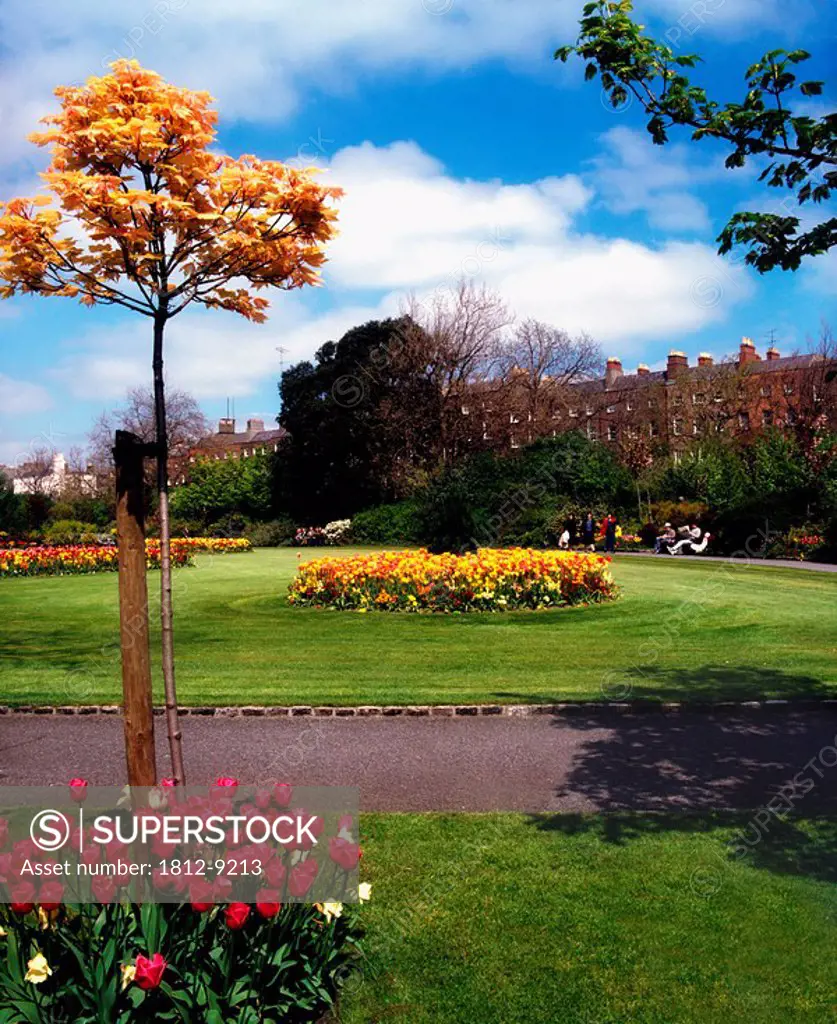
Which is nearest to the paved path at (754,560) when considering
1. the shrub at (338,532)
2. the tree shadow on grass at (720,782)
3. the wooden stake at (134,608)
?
the shrub at (338,532)

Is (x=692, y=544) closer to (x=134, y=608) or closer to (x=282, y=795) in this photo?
(x=282, y=795)

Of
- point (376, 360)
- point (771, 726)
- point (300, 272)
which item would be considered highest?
point (376, 360)

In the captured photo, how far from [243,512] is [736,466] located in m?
28.3

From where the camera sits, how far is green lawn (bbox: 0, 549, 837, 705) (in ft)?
33.0

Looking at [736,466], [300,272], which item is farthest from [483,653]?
[736,466]

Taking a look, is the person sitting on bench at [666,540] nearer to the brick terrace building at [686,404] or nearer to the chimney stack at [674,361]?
the brick terrace building at [686,404]

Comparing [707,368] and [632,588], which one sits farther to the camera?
[707,368]

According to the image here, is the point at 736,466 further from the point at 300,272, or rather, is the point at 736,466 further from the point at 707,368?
the point at 300,272

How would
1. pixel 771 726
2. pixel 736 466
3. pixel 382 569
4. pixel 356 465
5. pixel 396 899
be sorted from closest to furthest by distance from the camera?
1. pixel 396 899
2. pixel 771 726
3. pixel 382 569
4. pixel 736 466
5. pixel 356 465

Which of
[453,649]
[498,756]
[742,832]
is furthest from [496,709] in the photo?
[453,649]

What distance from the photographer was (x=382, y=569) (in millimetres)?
17500

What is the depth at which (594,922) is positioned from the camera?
14.8ft

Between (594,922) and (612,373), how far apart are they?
73806 mm

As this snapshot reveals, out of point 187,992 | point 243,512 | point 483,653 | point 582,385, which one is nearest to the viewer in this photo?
point 187,992
